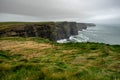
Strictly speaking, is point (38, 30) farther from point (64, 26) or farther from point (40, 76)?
point (40, 76)

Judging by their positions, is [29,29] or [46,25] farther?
[46,25]

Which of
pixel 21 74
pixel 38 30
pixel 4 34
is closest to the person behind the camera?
pixel 21 74

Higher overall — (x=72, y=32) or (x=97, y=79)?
(x=97, y=79)

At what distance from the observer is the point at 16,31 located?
8738 centimetres

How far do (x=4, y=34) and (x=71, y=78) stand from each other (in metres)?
75.4

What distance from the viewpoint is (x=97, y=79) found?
9.44 metres

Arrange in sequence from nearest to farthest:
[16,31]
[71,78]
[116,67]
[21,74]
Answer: [71,78] → [21,74] → [116,67] → [16,31]

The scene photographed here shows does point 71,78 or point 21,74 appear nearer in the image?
point 71,78

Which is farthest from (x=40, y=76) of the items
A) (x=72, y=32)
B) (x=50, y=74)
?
(x=72, y=32)

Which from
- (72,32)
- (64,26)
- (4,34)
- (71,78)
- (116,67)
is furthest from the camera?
(72,32)

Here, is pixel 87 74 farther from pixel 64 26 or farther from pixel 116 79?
pixel 64 26

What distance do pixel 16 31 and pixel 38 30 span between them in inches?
531

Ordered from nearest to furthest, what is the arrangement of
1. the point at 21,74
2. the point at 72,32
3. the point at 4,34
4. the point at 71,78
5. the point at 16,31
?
the point at 71,78 → the point at 21,74 → the point at 4,34 → the point at 16,31 → the point at 72,32

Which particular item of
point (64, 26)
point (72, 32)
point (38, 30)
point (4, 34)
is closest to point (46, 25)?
point (38, 30)
